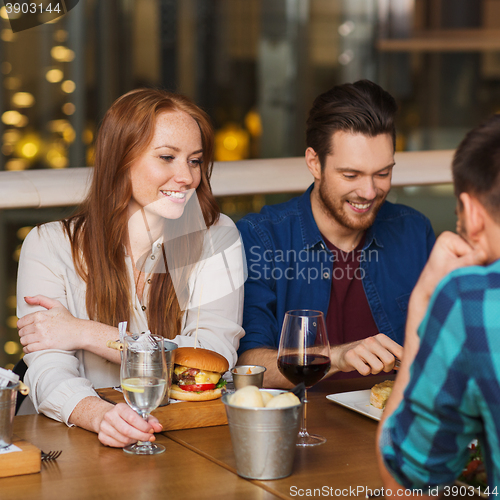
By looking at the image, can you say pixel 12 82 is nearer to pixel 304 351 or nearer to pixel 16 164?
pixel 16 164

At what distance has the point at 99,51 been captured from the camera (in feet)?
17.0

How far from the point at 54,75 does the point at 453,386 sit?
179 inches

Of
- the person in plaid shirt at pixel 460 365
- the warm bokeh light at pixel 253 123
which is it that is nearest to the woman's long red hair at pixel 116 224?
the person in plaid shirt at pixel 460 365

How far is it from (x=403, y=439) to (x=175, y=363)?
27.4 inches

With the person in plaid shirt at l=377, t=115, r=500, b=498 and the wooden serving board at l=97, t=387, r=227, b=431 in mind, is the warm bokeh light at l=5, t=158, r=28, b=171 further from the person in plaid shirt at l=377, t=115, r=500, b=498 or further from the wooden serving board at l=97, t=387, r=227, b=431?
the person in plaid shirt at l=377, t=115, r=500, b=498

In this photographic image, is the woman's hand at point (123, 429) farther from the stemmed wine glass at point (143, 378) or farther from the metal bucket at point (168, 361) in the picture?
the metal bucket at point (168, 361)

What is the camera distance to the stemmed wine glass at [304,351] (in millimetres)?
1333

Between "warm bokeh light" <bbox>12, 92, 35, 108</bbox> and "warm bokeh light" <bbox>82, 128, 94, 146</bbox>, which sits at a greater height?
"warm bokeh light" <bbox>12, 92, 35, 108</bbox>

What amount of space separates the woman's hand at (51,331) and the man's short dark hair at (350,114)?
3.28ft

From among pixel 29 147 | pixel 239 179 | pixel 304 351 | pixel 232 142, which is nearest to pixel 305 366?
pixel 304 351

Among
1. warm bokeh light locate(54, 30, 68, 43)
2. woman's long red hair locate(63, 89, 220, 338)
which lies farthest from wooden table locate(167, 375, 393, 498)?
warm bokeh light locate(54, 30, 68, 43)

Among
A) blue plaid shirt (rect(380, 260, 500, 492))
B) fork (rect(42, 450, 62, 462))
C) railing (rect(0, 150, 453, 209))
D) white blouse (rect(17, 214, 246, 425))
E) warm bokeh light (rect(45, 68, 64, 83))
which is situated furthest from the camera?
warm bokeh light (rect(45, 68, 64, 83))

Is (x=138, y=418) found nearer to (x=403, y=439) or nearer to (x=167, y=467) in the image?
(x=167, y=467)

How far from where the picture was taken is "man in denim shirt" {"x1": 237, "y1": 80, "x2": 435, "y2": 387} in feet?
7.20
